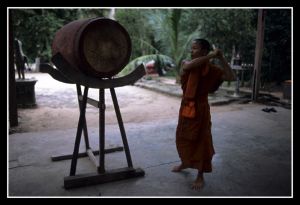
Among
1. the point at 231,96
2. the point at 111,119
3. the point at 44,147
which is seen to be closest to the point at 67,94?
the point at 111,119

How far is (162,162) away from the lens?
3.72 metres

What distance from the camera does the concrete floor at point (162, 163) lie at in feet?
9.78

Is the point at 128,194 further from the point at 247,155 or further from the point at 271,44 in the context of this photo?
the point at 271,44

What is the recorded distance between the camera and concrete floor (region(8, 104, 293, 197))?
2.98 metres

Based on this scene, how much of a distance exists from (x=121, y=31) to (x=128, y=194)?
5.13 feet

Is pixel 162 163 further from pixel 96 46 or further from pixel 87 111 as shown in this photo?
pixel 87 111

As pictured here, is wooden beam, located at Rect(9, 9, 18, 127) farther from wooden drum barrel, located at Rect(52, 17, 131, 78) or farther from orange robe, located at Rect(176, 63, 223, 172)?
orange robe, located at Rect(176, 63, 223, 172)

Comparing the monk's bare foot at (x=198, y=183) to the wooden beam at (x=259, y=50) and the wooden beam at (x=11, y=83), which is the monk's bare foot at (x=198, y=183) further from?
the wooden beam at (x=259, y=50)

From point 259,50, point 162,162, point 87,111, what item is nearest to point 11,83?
point 87,111

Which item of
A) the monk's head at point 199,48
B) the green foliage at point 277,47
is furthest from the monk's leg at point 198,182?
the green foliage at point 277,47

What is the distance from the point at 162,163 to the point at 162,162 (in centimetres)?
3

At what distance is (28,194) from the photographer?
9.55ft

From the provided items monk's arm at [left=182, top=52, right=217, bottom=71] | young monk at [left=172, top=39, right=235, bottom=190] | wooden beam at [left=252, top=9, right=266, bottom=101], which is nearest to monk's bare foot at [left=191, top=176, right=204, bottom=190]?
young monk at [left=172, top=39, right=235, bottom=190]

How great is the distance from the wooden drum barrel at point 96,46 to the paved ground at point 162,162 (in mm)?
1183
